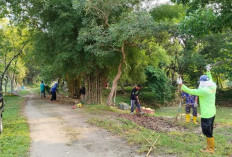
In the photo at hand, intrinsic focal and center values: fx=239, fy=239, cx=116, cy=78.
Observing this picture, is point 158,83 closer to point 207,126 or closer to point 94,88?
point 94,88

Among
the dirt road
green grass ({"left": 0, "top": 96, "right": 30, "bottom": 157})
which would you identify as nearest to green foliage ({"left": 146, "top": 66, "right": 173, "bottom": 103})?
the dirt road

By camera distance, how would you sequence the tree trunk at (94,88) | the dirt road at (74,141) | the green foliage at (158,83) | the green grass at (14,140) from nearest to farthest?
the dirt road at (74,141) → the green grass at (14,140) → the tree trunk at (94,88) → the green foliage at (158,83)

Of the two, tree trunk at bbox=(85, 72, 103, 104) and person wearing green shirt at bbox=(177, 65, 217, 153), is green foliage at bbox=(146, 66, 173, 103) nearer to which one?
tree trunk at bbox=(85, 72, 103, 104)

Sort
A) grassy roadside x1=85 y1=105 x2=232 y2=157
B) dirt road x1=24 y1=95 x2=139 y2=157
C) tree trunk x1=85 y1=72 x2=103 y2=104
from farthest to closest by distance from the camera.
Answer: tree trunk x1=85 y1=72 x2=103 y2=104 → dirt road x1=24 y1=95 x2=139 y2=157 → grassy roadside x1=85 y1=105 x2=232 y2=157

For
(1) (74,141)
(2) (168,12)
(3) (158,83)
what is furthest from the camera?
(3) (158,83)

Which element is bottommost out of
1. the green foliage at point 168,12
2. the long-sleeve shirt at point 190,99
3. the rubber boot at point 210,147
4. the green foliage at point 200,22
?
the rubber boot at point 210,147

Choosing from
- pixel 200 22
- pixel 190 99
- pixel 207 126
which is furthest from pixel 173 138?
pixel 200 22

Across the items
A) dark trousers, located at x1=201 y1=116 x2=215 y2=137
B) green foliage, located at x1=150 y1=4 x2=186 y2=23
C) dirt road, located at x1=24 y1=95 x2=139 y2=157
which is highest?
green foliage, located at x1=150 y1=4 x2=186 y2=23

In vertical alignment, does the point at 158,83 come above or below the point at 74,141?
above

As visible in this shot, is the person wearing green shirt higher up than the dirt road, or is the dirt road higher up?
the person wearing green shirt

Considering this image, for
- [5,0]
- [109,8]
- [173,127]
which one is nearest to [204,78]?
[173,127]

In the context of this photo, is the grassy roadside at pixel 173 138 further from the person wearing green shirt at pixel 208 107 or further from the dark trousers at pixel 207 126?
the dark trousers at pixel 207 126

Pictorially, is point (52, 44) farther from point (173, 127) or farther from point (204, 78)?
point (204, 78)

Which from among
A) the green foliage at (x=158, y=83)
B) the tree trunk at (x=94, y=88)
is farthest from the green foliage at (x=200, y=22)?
the green foliage at (x=158, y=83)
